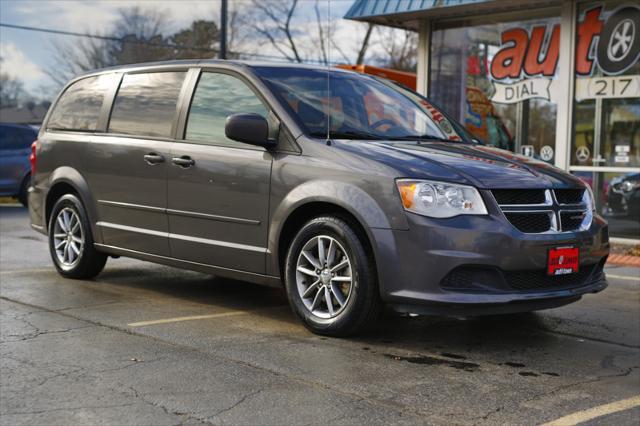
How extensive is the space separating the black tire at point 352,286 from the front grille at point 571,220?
1.18 meters

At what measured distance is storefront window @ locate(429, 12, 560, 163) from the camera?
40.1 feet

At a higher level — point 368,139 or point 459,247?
point 368,139

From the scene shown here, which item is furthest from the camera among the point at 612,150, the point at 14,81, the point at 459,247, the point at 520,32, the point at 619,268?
the point at 14,81

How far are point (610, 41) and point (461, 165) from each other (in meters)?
7.57

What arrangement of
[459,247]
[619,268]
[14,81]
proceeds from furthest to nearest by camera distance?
[14,81]
[619,268]
[459,247]

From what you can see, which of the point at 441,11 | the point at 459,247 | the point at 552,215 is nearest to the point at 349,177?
the point at 459,247

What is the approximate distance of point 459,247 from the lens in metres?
4.65

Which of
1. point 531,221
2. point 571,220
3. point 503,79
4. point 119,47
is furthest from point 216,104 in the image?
point 119,47

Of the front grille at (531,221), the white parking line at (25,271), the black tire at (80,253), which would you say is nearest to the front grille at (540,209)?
the front grille at (531,221)

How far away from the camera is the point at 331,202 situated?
505cm

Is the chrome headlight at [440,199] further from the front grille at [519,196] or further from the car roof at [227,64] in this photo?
the car roof at [227,64]

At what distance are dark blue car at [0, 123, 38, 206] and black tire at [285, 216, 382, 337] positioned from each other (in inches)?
495

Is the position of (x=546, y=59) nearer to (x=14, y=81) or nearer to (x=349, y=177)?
(x=349, y=177)

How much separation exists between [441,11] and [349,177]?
8.38 m
